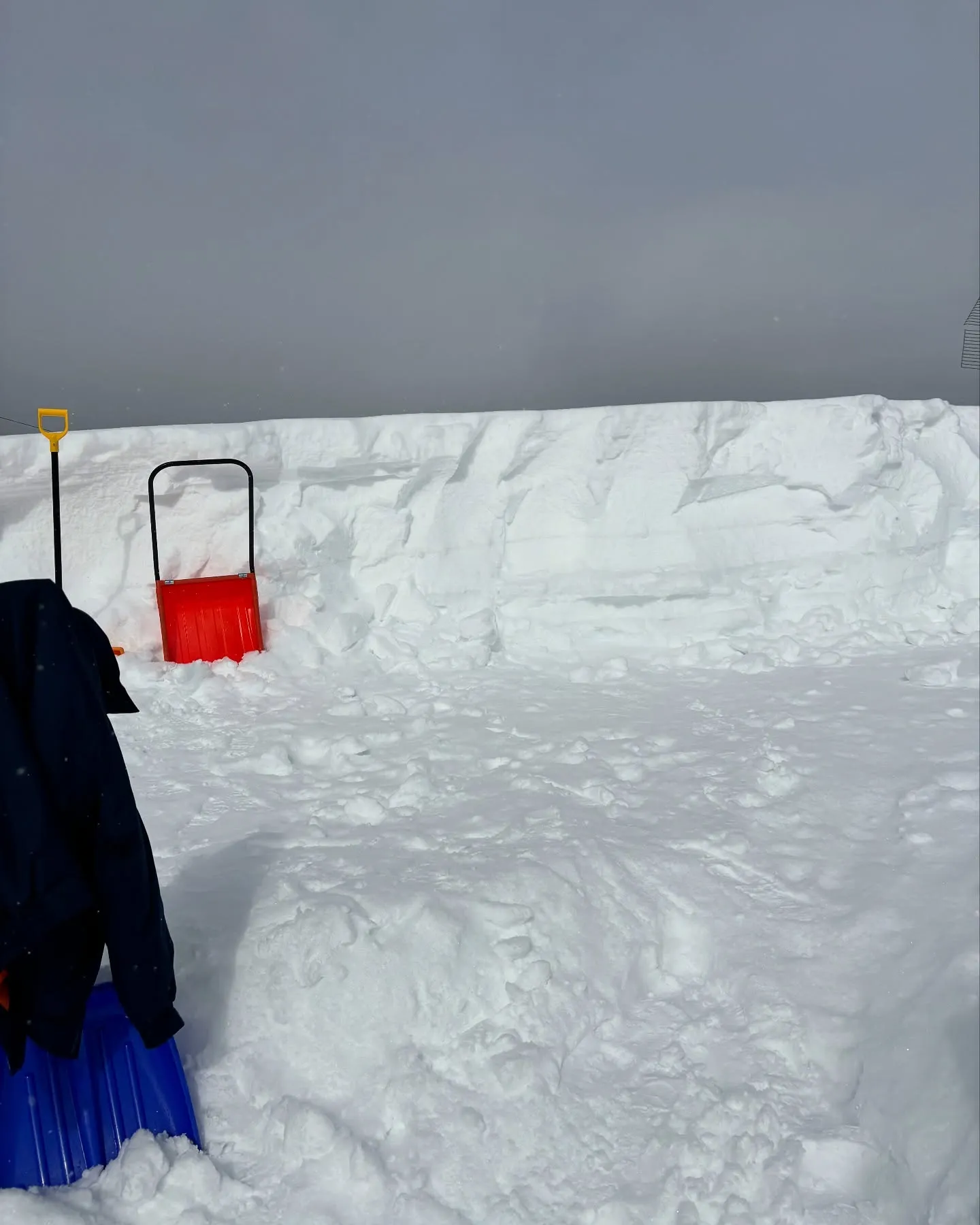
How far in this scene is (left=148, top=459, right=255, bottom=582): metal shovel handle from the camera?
5230 mm

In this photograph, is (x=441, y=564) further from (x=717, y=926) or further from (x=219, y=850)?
(x=717, y=926)

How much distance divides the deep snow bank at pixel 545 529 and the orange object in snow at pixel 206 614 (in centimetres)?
19

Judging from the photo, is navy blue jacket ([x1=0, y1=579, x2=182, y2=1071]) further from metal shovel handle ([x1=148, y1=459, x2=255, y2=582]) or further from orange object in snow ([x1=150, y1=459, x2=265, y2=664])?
metal shovel handle ([x1=148, y1=459, x2=255, y2=582])

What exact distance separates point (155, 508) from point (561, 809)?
11.0 ft

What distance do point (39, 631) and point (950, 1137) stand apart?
2134 mm

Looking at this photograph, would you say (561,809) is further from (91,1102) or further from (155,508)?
(155,508)

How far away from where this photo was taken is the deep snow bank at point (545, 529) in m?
5.55

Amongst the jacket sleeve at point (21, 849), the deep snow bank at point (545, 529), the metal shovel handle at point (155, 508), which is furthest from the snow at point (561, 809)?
the jacket sleeve at point (21, 849)

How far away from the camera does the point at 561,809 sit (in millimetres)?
3488

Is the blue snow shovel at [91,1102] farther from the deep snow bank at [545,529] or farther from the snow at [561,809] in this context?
the deep snow bank at [545,529]

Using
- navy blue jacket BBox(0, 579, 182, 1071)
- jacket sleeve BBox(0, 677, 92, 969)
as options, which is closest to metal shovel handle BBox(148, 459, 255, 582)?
navy blue jacket BBox(0, 579, 182, 1071)

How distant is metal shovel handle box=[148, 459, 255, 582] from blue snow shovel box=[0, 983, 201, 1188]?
359 cm

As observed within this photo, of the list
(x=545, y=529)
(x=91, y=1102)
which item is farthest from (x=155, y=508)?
(x=91, y=1102)

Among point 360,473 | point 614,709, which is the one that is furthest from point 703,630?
point 360,473
